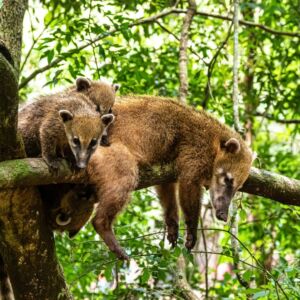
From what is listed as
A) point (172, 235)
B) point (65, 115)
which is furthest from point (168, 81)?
point (65, 115)

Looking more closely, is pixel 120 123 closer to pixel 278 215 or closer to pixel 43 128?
pixel 43 128

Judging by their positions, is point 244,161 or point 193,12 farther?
point 193,12

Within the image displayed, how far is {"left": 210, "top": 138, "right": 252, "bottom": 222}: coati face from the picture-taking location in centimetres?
486

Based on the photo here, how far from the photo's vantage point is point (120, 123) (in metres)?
4.55

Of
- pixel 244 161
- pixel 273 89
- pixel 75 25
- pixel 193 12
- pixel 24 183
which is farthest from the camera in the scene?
pixel 273 89

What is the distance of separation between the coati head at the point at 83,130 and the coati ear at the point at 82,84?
63cm

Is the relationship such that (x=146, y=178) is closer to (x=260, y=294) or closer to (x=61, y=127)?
(x=61, y=127)

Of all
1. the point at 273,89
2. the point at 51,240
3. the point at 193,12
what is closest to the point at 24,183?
the point at 51,240

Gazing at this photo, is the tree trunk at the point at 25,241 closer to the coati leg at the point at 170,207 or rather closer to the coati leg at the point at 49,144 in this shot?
the coati leg at the point at 49,144

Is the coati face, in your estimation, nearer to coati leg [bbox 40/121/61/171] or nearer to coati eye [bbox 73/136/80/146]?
coati eye [bbox 73/136/80/146]

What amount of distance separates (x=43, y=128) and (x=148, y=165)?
88 centimetres

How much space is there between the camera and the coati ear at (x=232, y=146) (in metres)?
4.85

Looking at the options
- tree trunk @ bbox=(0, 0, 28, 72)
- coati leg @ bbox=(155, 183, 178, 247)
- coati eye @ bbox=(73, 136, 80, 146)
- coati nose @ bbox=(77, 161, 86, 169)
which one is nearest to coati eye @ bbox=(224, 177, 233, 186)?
coati leg @ bbox=(155, 183, 178, 247)

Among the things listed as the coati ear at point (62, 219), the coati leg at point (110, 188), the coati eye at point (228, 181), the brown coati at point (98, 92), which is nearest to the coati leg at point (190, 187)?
the coati eye at point (228, 181)
